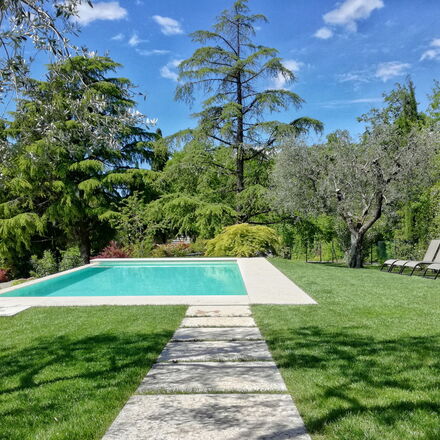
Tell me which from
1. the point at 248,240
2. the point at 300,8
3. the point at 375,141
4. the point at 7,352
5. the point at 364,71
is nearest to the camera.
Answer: the point at 7,352

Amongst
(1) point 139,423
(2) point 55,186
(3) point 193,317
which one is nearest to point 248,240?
(2) point 55,186

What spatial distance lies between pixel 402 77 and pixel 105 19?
21.1 metres

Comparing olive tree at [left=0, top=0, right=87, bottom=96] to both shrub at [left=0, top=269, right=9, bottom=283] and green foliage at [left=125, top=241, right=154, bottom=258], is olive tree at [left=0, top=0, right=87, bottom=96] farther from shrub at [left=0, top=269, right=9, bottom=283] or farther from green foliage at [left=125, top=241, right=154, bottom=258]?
shrub at [left=0, top=269, right=9, bottom=283]

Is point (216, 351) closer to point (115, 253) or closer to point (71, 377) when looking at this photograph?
point (71, 377)

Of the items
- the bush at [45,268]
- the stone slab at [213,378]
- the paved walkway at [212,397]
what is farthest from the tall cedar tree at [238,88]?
the stone slab at [213,378]

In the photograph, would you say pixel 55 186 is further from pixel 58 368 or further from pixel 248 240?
pixel 58 368

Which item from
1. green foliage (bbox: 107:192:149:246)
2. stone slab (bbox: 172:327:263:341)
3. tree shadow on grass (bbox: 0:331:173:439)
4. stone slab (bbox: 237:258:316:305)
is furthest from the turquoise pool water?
tree shadow on grass (bbox: 0:331:173:439)

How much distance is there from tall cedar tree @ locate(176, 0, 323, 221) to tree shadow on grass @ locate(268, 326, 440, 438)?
16226 millimetres

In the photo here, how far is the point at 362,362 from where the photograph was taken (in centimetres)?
376

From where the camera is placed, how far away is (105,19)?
619cm

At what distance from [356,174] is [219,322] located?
40.1ft

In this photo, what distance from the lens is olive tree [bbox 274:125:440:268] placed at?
15.4m

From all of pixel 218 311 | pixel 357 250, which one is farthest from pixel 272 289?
pixel 357 250

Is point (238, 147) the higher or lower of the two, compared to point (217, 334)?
higher
